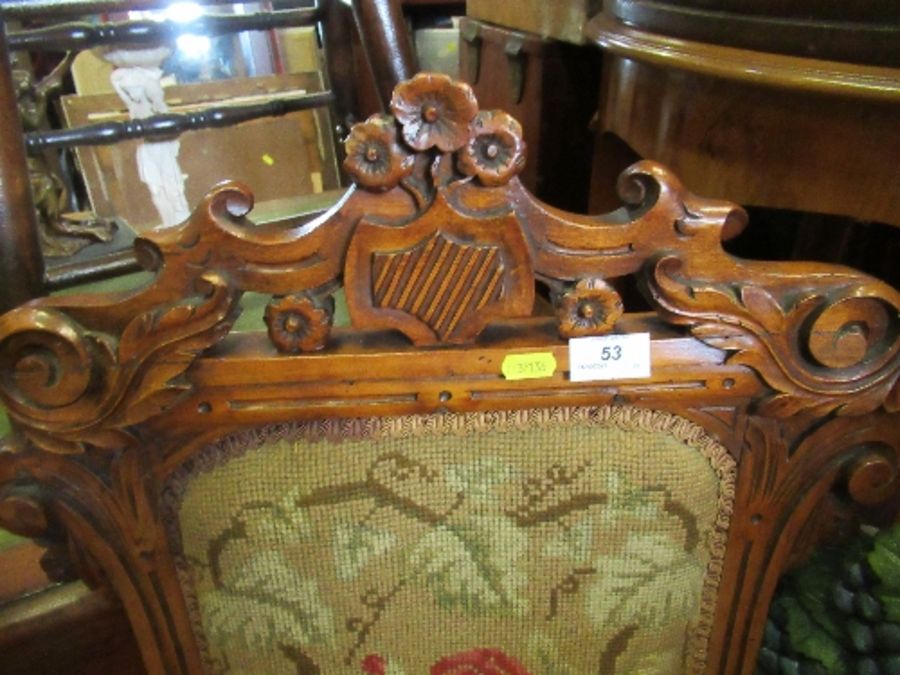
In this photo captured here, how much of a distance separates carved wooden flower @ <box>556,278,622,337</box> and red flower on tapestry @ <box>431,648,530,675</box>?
293 mm

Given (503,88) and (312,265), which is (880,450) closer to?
(312,265)

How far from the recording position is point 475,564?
52 cm

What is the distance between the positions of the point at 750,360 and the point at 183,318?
345mm

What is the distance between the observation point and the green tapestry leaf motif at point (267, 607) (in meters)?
0.51

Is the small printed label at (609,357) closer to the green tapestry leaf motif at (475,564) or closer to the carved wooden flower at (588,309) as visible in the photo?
the carved wooden flower at (588,309)

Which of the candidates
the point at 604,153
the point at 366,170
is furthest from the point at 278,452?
the point at 604,153

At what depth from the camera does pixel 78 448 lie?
454 millimetres

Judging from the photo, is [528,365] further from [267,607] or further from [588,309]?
[267,607]

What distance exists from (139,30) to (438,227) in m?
0.77

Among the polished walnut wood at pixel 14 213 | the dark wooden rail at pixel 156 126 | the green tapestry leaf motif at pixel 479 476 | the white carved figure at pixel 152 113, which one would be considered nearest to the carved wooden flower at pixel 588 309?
the green tapestry leaf motif at pixel 479 476

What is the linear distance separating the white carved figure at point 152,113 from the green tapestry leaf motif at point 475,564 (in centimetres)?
104

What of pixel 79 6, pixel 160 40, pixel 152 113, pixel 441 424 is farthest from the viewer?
pixel 152 113

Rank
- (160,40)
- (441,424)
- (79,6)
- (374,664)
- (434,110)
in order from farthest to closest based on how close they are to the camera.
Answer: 1. (160,40)
2. (79,6)
3. (374,664)
4. (441,424)
5. (434,110)

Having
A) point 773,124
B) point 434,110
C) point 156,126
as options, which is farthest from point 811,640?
point 156,126
